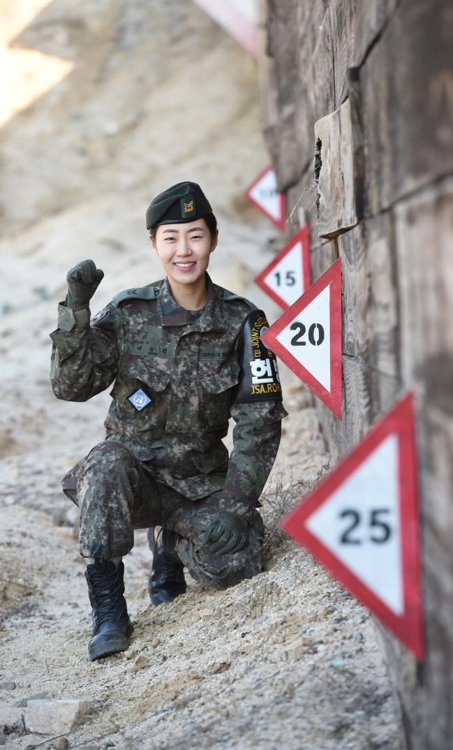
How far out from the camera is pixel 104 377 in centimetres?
363

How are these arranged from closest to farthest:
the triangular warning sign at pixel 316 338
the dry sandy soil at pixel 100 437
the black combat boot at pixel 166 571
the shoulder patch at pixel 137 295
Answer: the dry sandy soil at pixel 100 437
the triangular warning sign at pixel 316 338
the shoulder patch at pixel 137 295
the black combat boot at pixel 166 571

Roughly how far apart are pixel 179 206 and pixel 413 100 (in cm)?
189

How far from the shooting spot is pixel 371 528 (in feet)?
6.23

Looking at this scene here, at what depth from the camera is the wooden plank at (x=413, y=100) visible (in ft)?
5.33

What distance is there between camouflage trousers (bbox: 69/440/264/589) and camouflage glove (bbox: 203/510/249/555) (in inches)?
0.9

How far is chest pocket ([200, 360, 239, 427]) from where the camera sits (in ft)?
11.9

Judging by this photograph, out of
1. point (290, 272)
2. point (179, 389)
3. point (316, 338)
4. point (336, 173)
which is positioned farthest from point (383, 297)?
point (290, 272)

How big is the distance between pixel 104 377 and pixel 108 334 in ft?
0.52

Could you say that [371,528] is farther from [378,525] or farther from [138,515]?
[138,515]

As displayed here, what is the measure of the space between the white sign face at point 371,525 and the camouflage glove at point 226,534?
1600 millimetres

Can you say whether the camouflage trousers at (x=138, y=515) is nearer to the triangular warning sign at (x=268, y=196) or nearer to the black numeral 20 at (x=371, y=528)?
the black numeral 20 at (x=371, y=528)

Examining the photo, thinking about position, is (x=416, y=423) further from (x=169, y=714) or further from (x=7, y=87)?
(x=7, y=87)

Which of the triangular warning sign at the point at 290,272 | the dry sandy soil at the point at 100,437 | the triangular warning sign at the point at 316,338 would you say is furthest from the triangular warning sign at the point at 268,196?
the triangular warning sign at the point at 316,338

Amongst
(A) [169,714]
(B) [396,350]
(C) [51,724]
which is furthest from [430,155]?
(C) [51,724]
